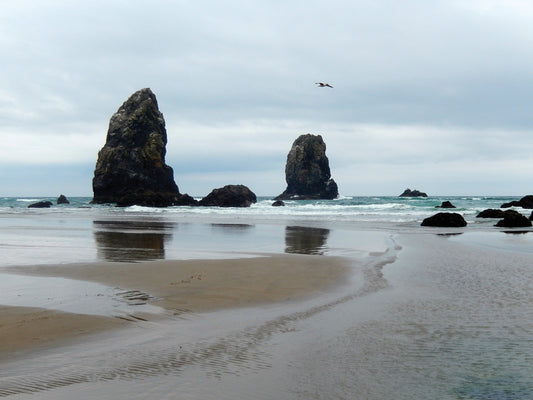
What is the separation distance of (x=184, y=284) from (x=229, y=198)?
64.3m

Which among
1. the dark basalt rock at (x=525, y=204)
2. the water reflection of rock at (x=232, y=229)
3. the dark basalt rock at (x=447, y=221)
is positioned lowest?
the water reflection of rock at (x=232, y=229)

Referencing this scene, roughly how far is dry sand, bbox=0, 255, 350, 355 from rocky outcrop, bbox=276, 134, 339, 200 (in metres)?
103

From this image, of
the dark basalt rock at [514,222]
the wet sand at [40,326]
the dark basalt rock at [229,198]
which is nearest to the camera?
the wet sand at [40,326]

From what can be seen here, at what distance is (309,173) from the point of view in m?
116

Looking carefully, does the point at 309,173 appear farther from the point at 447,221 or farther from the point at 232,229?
the point at 232,229

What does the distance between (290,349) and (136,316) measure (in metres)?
2.47

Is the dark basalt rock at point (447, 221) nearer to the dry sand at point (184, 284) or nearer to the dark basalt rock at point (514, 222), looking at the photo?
the dark basalt rock at point (514, 222)

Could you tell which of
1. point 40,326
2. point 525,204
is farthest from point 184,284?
point 525,204

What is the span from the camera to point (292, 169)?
11925cm

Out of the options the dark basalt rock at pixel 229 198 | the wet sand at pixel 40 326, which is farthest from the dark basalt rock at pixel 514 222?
the dark basalt rock at pixel 229 198

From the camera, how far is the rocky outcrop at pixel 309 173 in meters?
116

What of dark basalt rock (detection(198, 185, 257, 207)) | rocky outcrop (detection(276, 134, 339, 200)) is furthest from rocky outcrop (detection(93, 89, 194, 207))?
rocky outcrop (detection(276, 134, 339, 200))

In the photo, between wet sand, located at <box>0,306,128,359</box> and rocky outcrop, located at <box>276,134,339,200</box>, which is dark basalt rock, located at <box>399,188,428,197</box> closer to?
rocky outcrop, located at <box>276,134,339,200</box>

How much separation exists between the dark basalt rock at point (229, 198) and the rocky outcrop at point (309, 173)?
4184cm
